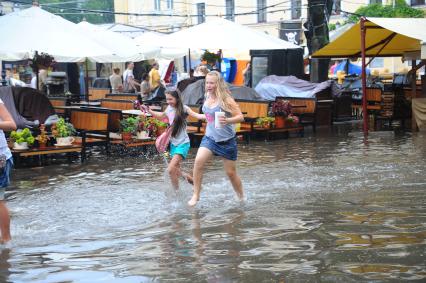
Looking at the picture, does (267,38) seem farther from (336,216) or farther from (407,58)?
(336,216)

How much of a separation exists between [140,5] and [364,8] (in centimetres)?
2389

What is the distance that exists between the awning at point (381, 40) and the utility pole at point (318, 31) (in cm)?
223

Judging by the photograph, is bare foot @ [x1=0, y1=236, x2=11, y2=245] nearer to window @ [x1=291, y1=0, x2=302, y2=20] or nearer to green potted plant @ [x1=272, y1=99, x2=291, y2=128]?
green potted plant @ [x1=272, y1=99, x2=291, y2=128]

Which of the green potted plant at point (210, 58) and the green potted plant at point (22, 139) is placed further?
the green potted plant at point (210, 58)

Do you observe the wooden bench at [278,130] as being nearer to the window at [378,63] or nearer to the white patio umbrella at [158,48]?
the white patio umbrella at [158,48]

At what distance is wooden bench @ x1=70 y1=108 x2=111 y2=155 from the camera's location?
587 inches

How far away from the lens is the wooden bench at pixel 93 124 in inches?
587

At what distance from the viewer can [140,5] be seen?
213 ft

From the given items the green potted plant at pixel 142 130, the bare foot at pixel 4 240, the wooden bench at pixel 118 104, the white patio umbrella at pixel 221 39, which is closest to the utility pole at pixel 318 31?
the white patio umbrella at pixel 221 39

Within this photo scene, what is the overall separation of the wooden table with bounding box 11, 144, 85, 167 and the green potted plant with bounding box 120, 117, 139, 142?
1131 millimetres

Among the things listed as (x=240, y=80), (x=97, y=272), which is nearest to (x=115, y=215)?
(x=97, y=272)

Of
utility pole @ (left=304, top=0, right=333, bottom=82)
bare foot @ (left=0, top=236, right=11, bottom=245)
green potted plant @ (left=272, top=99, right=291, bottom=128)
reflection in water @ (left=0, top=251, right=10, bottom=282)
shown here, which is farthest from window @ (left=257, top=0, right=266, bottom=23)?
reflection in water @ (left=0, top=251, right=10, bottom=282)

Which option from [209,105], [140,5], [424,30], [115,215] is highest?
[140,5]

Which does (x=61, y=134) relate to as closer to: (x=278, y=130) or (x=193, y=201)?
(x=193, y=201)
